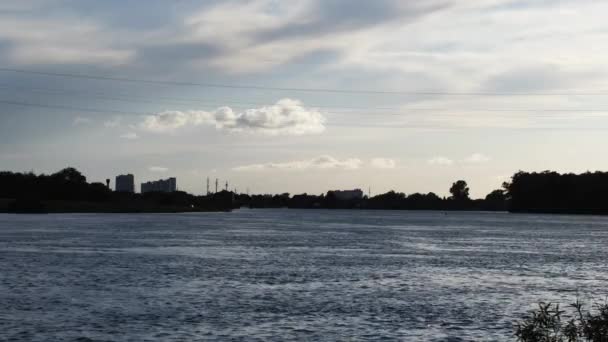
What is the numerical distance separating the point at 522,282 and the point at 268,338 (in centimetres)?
3404

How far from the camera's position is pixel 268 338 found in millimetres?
35188

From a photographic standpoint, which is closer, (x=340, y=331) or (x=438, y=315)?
(x=340, y=331)

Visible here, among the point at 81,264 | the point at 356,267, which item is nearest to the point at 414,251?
the point at 356,267

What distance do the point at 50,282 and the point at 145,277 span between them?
7.98 m

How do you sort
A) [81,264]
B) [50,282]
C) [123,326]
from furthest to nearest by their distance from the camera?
[81,264] → [50,282] → [123,326]

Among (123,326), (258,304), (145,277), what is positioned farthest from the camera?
(145,277)

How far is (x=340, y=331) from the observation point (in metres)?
37.3

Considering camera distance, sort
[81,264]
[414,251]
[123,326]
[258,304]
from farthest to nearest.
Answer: [414,251]
[81,264]
[258,304]
[123,326]

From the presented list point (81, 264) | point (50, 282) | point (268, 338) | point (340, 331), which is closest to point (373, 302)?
point (340, 331)

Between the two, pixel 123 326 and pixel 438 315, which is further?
pixel 438 315

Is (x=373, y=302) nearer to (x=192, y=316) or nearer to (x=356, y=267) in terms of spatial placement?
(x=192, y=316)

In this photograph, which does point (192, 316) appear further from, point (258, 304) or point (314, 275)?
point (314, 275)

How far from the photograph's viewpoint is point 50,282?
55.6 m

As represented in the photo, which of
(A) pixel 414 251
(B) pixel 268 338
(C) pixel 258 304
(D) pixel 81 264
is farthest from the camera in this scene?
(A) pixel 414 251
